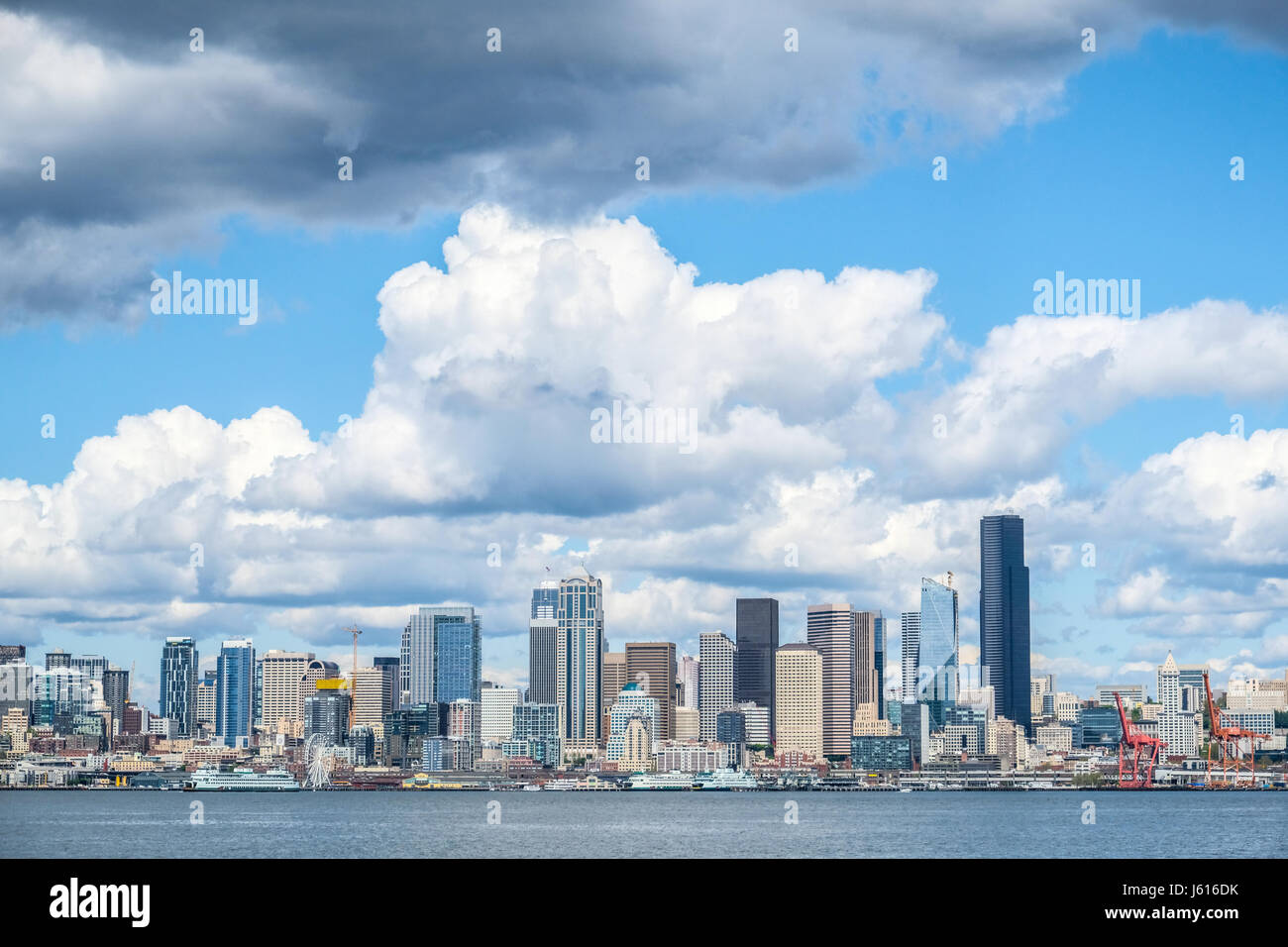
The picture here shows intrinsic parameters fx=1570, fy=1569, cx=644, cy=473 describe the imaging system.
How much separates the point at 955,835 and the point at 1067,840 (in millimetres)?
11101

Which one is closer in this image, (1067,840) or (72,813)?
(1067,840)

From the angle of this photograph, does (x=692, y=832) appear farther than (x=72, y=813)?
No

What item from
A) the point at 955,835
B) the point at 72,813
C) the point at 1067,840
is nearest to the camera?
the point at 1067,840
